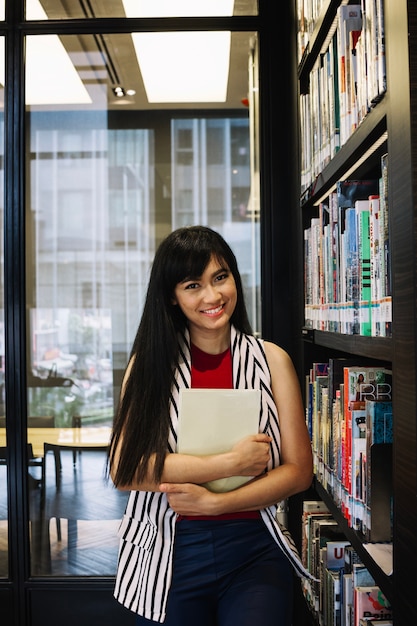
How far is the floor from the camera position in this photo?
3092 millimetres

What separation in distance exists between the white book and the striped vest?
0.07m

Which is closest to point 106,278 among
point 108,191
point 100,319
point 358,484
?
point 100,319

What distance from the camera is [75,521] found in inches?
123

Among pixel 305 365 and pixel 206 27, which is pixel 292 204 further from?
pixel 206 27

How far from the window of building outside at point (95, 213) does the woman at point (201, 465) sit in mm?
1387

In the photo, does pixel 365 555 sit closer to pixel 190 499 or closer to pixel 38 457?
pixel 190 499

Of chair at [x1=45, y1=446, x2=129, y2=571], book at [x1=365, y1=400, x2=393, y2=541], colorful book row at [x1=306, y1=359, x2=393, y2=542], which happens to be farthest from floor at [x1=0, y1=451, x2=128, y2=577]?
book at [x1=365, y1=400, x2=393, y2=541]

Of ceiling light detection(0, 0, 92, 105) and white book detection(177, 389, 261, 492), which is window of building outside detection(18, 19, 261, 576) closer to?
ceiling light detection(0, 0, 92, 105)

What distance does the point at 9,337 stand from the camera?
308cm

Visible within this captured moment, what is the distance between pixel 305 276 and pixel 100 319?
1.01 metres

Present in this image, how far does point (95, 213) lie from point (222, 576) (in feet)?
6.33

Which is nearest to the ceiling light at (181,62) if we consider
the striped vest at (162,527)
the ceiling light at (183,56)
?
the ceiling light at (183,56)

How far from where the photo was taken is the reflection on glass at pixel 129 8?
310cm

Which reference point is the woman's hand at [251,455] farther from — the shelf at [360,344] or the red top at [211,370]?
the shelf at [360,344]
